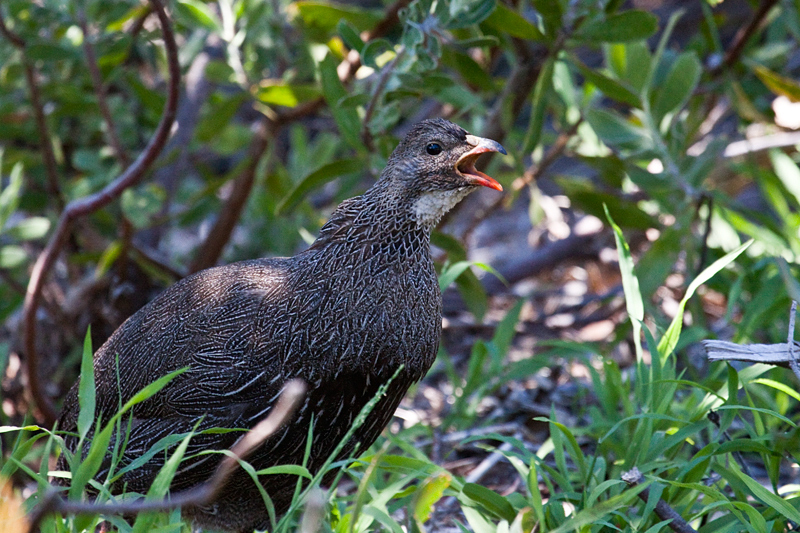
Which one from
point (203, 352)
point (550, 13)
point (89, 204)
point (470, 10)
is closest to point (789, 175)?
point (550, 13)

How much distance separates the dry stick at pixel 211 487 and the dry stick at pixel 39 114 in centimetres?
211

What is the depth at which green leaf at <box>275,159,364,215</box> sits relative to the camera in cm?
338

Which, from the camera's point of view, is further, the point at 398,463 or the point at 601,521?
the point at 398,463

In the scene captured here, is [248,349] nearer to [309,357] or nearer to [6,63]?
[309,357]

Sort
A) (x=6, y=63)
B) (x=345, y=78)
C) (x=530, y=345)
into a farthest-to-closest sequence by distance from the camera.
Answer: (x=530, y=345)
(x=345, y=78)
(x=6, y=63)

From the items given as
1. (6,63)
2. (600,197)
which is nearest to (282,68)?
(6,63)

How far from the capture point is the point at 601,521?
217cm

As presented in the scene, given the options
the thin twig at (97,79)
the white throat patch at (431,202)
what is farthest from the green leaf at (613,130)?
the thin twig at (97,79)

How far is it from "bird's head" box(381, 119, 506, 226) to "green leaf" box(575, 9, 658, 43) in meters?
1.06

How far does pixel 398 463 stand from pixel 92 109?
269 cm

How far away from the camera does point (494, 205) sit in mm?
4277

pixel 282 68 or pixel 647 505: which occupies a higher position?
pixel 282 68

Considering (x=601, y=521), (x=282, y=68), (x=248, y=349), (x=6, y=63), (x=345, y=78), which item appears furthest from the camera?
(x=282, y=68)

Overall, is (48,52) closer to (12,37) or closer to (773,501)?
(12,37)
